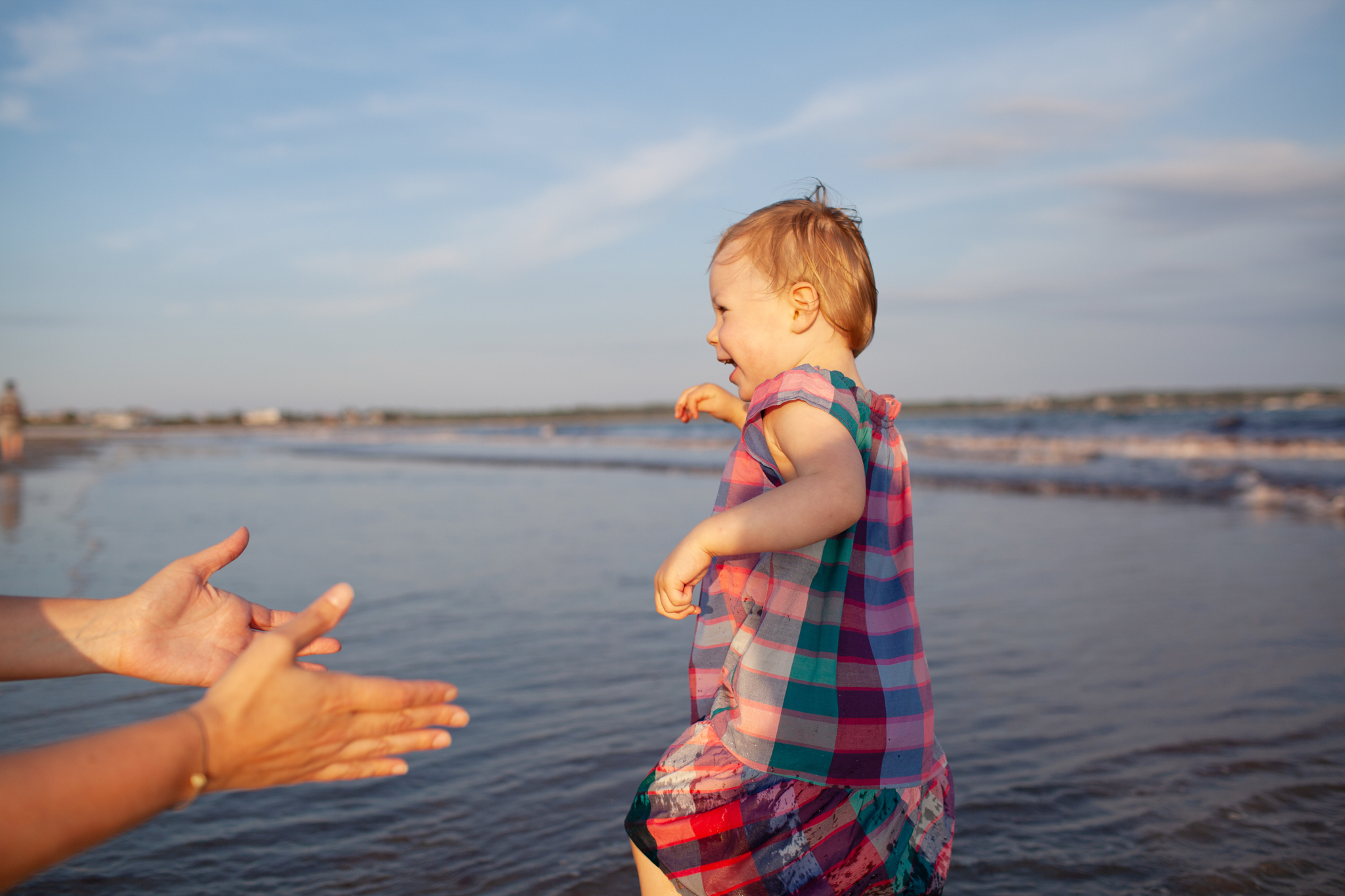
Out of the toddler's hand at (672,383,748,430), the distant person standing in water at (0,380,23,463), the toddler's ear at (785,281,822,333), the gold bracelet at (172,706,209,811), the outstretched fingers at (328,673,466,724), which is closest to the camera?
the gold bracelet at (172,706,209,811)

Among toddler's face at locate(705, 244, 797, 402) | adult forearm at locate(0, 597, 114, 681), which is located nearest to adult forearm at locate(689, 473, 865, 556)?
toddler's face at locate(705, 244, 797, 402)

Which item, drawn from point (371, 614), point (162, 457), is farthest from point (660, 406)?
point (371, 614)

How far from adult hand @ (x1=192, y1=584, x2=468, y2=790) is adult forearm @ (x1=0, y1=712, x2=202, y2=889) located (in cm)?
4

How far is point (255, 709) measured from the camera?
3.30ft

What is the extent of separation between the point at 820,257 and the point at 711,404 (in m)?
0.70

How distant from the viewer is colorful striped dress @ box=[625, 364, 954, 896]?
4.79 ft

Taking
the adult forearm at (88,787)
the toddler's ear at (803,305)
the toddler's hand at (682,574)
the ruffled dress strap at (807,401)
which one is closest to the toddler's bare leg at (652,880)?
the toddler's hand at (682,574)

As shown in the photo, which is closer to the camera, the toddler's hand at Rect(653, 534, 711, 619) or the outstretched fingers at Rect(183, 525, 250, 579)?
the toddler's hand at Rect(653, 534, 711, 619)

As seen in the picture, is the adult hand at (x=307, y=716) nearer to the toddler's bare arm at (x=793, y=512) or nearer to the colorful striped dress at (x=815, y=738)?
the toddler's bare arm at (x=793, y=512)

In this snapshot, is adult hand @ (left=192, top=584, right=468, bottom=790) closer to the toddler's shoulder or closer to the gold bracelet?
the gold bracelet

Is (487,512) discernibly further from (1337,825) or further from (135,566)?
(1337,825)

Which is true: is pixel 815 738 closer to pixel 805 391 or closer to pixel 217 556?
pixel 805 391

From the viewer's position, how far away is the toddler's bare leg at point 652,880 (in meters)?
1.58

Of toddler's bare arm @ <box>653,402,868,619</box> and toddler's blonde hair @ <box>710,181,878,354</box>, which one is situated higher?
toddler's blonde hair @ <box>710,181,878,354</box>
